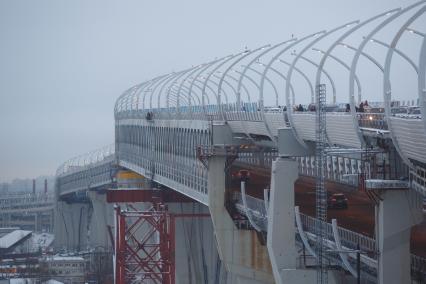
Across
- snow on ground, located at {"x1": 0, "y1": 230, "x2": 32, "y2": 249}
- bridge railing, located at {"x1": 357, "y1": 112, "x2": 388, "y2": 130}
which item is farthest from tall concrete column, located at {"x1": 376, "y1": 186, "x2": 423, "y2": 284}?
snow on ground, located at {"x1": 0, "y1": 230, "x2": 32, "y2": 249}

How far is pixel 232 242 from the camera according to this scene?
1122 inches

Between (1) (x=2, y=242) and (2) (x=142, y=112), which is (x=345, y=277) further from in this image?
(1) (x=2, y=242)

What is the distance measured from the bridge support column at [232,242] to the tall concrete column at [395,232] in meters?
10.4

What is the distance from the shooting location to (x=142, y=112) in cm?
4506

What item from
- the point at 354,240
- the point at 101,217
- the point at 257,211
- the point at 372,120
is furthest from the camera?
the point at 101,217

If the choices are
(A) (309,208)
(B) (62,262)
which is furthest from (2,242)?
(A) (309,208)

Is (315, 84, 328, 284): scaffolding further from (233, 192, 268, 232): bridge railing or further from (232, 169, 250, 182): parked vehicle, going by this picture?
(232, 169, 250, 182): parked vehicle

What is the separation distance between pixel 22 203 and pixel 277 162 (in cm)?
9963

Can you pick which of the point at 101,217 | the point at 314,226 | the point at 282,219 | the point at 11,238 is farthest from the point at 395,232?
the point at 11,238

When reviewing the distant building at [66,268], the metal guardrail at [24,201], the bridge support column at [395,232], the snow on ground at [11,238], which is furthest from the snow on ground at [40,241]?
the bridge support column at [395,232]

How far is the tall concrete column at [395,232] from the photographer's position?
54.4ft

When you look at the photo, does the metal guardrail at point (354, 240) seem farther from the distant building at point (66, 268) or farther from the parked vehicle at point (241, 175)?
the distant building at point (66, 268)

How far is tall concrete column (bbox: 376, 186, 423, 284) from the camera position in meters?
16.6

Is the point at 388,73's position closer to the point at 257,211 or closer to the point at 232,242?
the point at 257,211
